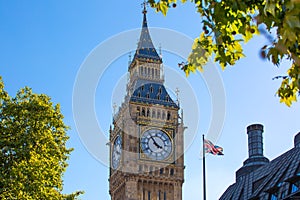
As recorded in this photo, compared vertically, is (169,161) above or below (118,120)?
below

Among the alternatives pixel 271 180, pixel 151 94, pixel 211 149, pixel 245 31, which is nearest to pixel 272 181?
pixel 271 180

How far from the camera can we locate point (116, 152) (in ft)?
342

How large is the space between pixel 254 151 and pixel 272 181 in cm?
2049

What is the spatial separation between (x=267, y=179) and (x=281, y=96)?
1763 inches

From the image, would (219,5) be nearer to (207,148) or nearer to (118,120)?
(207,148)

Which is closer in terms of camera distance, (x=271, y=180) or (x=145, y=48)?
(x=271, y=180)

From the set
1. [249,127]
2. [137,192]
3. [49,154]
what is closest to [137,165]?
[137,192]

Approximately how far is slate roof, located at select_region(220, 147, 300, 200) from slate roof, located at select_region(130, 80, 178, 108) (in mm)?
40628

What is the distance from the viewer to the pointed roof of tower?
4290 inches

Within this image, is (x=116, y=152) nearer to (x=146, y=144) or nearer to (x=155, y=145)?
(x=146, y=144)

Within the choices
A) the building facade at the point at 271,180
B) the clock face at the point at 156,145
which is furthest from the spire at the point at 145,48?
the building facade at the point at 271,180

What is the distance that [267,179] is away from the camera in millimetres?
56000

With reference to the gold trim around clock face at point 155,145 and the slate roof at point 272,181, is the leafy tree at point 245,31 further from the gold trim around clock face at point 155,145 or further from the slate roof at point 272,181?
the gold trim around clock face at point 155,145

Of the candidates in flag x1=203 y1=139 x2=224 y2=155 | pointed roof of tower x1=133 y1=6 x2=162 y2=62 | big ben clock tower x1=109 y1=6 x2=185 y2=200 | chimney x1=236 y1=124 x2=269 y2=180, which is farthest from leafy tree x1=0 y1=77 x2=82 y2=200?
pointed roof of tower x1=133 y1=6 x2=162 y2=62
